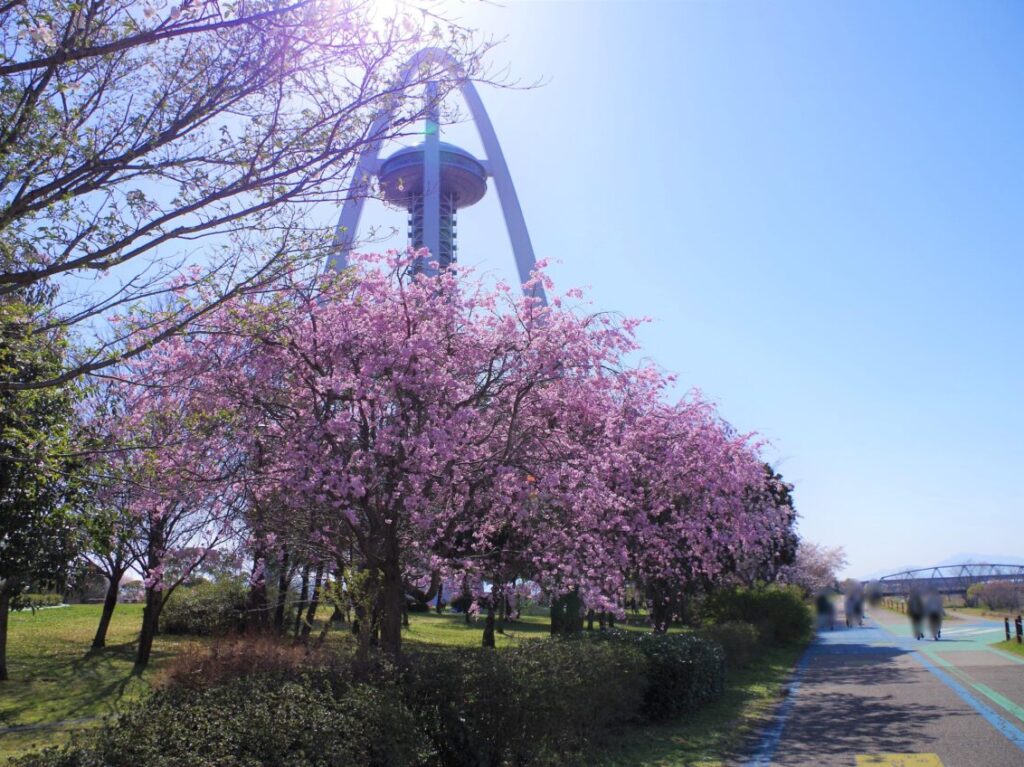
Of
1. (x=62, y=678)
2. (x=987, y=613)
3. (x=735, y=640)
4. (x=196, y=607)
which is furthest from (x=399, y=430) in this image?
(x=987, y=613)

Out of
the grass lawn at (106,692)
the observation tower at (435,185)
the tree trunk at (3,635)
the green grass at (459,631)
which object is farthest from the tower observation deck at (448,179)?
the tree trunk at (3,635)

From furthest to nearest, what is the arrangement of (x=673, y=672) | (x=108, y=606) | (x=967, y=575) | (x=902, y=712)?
(x=967, y=575) < (x=108, y=606) < (x=902, y=712) < (x=673, y=672)

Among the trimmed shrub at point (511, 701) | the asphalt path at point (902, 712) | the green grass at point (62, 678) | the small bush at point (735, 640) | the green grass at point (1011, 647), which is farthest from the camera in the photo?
the green grass at point (1011, 647)

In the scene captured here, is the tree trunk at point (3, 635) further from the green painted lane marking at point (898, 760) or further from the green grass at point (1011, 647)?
the green grass at point (1011, 647)

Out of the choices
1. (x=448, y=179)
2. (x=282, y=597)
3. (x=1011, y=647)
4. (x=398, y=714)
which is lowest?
(x=1011, y=647)

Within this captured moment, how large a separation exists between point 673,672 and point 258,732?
7544 millimetres

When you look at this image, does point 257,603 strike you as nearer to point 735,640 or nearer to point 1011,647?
point 735,640

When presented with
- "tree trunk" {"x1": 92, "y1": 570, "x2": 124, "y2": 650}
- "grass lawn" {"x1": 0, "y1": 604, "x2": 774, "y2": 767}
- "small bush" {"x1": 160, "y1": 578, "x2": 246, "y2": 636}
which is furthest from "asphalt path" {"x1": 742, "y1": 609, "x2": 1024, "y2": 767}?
"tree trunk" {"x1": 92, "y1": 570, "x2": 124, "y2": 650}

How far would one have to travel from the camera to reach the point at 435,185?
12.1m

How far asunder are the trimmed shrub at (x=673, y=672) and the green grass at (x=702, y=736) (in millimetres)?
207

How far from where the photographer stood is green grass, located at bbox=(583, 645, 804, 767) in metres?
8.07

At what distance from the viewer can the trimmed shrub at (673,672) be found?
10.5 m

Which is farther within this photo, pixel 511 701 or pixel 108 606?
pixel 108 606

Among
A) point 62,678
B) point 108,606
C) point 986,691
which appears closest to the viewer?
point 986,691
